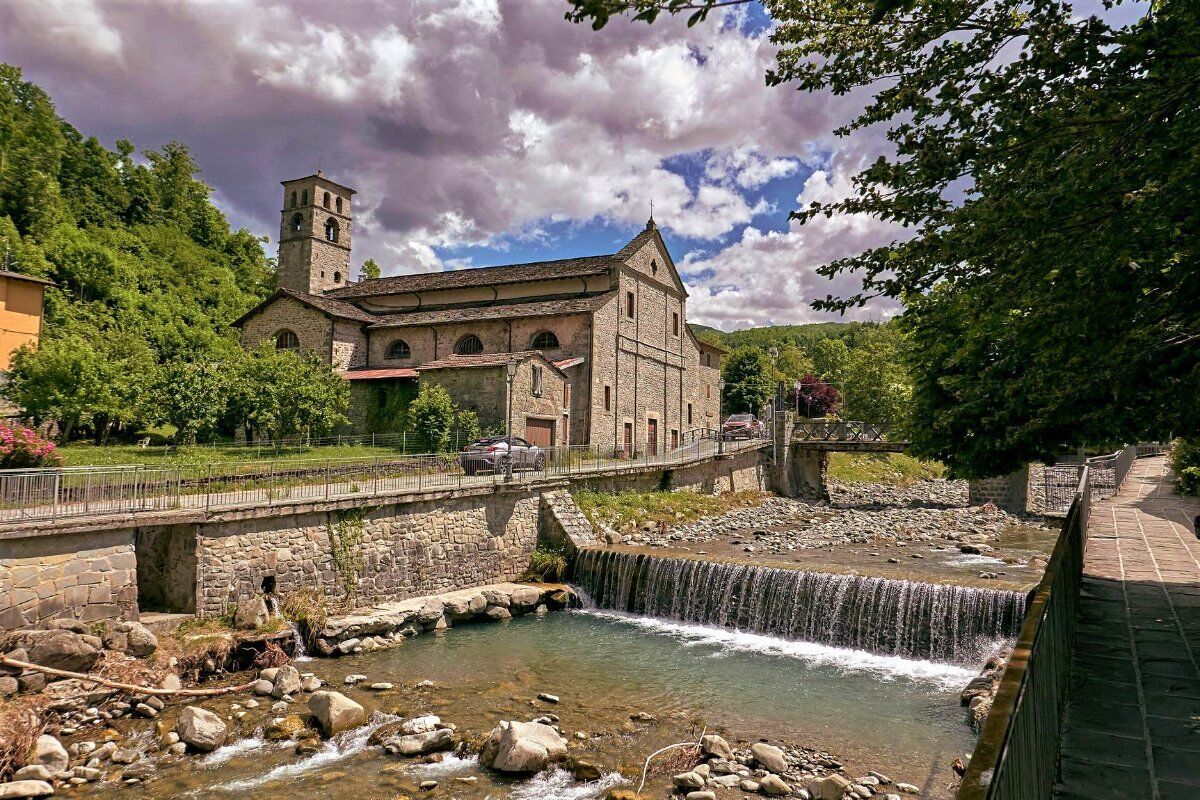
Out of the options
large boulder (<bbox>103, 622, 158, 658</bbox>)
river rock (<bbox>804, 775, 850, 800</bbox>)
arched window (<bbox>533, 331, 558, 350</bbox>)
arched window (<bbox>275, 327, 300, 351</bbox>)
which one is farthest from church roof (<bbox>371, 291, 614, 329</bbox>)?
river rock (<bbox>804, 775, 850, 800</bbox>)

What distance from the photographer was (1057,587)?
16.6ft

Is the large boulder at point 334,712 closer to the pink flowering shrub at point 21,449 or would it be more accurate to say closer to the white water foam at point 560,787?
the white water foam at point 560,787

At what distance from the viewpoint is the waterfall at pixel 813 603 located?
13172mm

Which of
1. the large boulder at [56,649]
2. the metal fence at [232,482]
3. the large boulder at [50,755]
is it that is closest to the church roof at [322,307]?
the metal fence at [232,482]

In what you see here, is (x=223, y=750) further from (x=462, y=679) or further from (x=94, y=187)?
(x=94, y=187)

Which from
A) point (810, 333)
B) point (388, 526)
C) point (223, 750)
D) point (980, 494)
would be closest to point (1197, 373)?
point (223, 750)

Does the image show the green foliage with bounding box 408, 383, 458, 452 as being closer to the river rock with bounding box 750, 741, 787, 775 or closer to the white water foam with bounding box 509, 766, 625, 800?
the white water foam with bounding box 509, 766, 625, 800

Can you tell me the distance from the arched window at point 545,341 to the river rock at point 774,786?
82.1 feet

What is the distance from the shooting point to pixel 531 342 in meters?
31.9

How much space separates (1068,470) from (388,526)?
103 ft

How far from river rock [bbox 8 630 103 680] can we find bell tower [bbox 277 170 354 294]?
36331mm

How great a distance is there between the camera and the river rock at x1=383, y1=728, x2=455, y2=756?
8.98 m

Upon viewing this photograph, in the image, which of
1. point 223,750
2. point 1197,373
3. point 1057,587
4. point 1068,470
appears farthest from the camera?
point 1068,470

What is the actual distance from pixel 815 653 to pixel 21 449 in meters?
17.8
